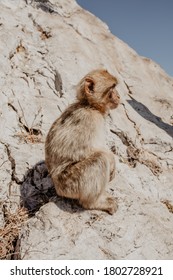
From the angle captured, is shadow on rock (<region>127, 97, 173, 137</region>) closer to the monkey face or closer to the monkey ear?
the monkey face

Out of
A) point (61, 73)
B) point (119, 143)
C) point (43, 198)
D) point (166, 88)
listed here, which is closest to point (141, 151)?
point (119, 143)

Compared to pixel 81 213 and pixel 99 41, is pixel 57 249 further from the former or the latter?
pixel 99 41

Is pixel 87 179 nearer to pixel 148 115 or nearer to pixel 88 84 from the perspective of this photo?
pixel 88 84

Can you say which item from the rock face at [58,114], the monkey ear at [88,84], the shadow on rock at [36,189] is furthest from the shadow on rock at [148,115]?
the monkey ear at [88,84]

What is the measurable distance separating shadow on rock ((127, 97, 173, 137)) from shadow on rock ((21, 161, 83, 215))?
3842mm

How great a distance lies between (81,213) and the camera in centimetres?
451

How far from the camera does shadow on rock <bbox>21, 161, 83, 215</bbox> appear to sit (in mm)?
5137

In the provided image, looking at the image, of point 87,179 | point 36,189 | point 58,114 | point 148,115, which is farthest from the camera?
point 148,115

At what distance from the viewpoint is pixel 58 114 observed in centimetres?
705

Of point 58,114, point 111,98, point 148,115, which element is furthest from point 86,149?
point 148,115

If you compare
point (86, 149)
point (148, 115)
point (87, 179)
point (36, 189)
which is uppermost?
point (86, 149)

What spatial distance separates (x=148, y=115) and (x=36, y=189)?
435 cm

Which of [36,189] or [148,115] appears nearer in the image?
[36,189]

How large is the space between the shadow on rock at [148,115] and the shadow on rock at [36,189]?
3842mm
